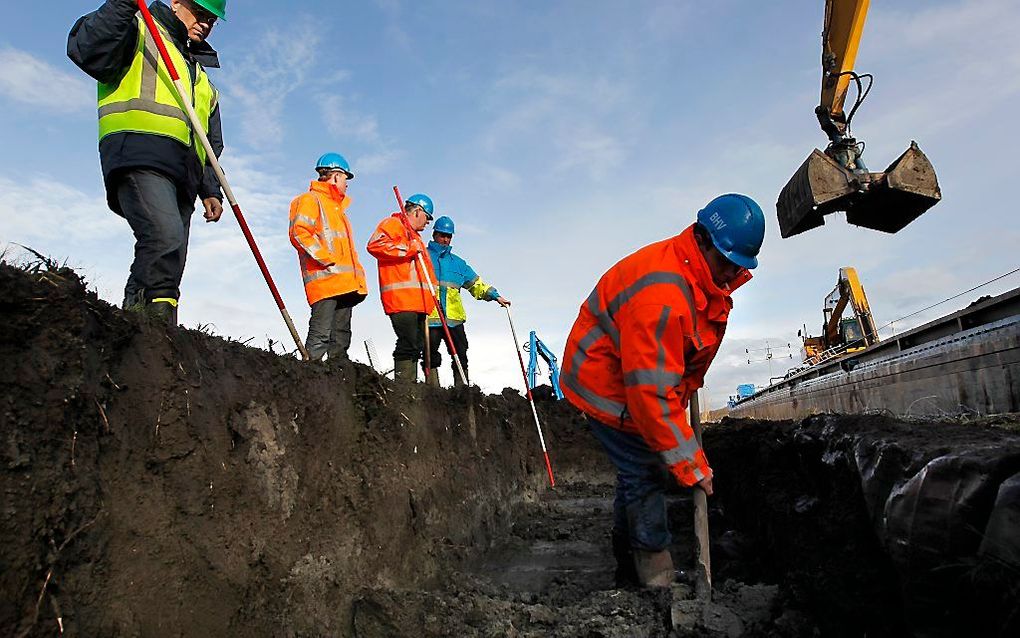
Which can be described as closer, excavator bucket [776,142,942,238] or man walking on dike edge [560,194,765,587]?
man walking on dike edge [560,194,765,587]

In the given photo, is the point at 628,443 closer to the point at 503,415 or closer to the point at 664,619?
the point at 664,619

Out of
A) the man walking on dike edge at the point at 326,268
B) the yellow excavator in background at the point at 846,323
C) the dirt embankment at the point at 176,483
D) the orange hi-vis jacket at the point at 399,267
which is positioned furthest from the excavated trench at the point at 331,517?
the yellow excavator in background at the point at 846,323

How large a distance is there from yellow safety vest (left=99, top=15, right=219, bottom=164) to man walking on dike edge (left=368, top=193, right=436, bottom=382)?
3084 millimetres

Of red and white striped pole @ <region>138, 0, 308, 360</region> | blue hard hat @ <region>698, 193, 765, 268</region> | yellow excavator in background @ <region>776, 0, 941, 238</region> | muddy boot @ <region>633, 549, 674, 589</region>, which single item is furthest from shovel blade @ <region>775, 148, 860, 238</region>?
red and white striped pole @ <region>138, 0, 308, 360</region>

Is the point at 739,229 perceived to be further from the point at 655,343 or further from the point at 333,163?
the point at 333,163

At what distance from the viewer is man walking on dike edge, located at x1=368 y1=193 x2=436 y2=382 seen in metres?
6.45

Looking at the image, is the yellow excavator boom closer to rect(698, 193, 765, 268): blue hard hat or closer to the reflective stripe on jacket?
the reflective stripe on jacket

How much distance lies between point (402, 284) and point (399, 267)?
0.60ft

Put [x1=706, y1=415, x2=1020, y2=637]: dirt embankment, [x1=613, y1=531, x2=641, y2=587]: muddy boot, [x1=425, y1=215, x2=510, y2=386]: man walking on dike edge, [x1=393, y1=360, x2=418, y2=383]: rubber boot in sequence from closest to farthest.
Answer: [x1=706, y1=415, x2=1020, y2=637]: dirt embankment, [x1=613, y1=531, x2=641, y2=587]: muddy boot, [x1=393, y1=360, x2=418, y2=383]: rubber boot, [x1=425, y1=215, x2=510, y2=386]: man walking on dike edge

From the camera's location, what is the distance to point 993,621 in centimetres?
148

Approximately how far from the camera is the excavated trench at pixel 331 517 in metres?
1.68

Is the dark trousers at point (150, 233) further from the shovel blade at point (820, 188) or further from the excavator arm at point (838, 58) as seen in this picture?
A: the excavator arm at point (838, 58)

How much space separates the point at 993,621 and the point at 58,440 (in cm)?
239

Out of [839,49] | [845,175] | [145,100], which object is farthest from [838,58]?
[145,100]
